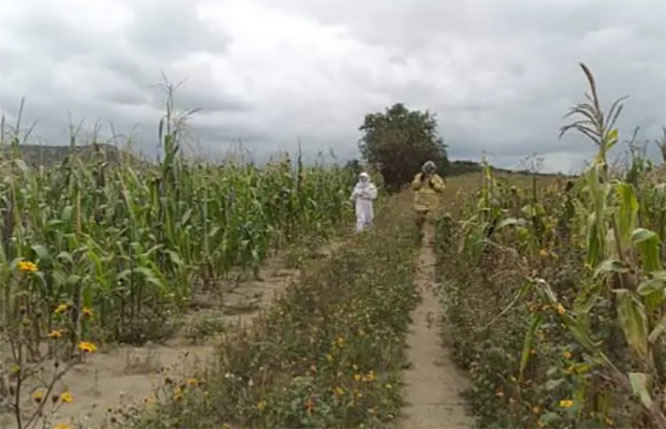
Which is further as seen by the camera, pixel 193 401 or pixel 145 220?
pixel 145 220

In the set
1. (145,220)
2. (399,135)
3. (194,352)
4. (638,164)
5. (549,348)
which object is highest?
(399,135)

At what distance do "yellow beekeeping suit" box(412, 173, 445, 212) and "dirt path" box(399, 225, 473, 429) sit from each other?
4850 millimetres

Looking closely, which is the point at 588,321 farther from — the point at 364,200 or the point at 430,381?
the point at 364,200

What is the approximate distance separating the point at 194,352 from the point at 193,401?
1138mm

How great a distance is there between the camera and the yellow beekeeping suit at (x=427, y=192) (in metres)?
10.3

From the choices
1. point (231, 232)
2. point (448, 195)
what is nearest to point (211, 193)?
point (231, 232)

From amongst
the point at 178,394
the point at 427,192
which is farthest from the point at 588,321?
the point at 427,192

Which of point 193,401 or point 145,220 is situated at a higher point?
point 145,220

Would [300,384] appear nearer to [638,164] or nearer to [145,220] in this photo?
[145,220]

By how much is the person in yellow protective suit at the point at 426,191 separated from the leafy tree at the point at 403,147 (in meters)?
16.9

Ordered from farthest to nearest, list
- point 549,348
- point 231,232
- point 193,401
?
point 231,232 < point 549,348 < point 193,401

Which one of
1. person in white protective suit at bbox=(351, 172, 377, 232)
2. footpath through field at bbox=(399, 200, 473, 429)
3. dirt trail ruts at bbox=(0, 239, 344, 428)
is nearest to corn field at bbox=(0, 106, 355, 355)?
dirt trail ruts at bbox=(0, 239, 344, 428)

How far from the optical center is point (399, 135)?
28.1 m

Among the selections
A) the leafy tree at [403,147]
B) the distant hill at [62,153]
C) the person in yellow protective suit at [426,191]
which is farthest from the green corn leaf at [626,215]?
the leafy tree at [403,147]
